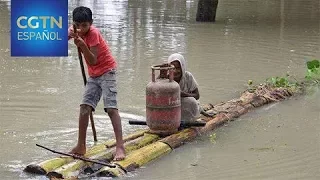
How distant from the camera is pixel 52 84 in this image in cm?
1060

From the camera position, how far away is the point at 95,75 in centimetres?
654

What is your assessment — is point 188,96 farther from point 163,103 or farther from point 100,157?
point 100,157

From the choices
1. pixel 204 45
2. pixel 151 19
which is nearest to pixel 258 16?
pixel 151 19

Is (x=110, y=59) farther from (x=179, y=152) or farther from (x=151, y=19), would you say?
(x=151, y=19)

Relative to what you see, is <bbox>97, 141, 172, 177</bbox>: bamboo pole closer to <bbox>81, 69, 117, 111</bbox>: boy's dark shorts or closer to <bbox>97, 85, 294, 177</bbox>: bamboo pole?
<bbox>97, 85, 294, 177</bbox>: bamboo pole

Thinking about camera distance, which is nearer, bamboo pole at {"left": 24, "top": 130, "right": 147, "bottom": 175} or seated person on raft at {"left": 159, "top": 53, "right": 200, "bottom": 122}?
bamboo pole at {"left": 24, "top": 130, "right": 147, "bottom": 175}

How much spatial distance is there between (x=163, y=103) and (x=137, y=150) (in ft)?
2.18

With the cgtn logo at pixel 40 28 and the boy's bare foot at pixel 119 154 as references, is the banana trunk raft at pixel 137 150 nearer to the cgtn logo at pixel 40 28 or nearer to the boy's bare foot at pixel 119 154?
the boy's bare foot at pixel 119 154

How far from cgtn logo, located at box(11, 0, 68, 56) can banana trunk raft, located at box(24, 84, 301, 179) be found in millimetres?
1003

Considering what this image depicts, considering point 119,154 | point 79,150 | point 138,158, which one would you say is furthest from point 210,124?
point 79,150

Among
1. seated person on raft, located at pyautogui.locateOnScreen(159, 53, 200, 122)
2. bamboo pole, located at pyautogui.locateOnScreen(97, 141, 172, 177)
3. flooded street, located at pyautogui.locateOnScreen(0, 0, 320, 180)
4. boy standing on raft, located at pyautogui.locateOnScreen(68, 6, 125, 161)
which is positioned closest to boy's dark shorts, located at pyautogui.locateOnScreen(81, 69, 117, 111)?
boy standing on raft, located at pyautogui.locateOnScreen(68, 6, 125, 161)

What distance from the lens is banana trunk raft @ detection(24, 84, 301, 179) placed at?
6074 millimetres

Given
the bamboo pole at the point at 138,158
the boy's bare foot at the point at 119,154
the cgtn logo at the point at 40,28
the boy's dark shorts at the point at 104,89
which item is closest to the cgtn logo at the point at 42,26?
the cgtn logo at the point at 40,28

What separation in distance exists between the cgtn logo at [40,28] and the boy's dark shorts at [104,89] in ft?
1.47
